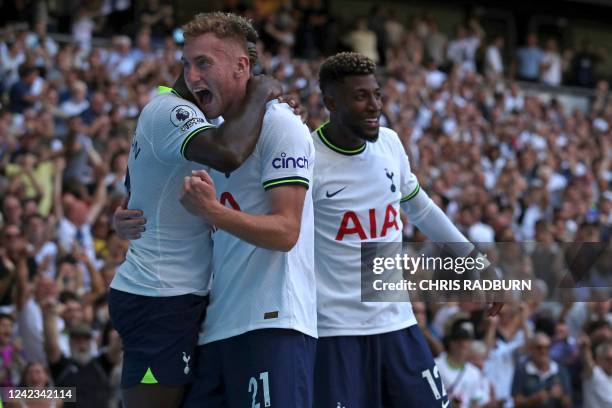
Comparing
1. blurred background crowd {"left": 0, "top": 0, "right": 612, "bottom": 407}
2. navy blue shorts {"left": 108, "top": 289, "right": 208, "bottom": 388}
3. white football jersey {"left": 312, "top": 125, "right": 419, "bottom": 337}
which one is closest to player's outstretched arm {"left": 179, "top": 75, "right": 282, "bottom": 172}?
navy blue shorts {"left": 108, "top": 289, "right": 208, "bottom": 388}

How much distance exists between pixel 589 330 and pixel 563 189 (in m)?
6.27

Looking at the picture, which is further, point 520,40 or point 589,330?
point 520,40

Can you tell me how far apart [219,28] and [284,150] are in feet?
1.90

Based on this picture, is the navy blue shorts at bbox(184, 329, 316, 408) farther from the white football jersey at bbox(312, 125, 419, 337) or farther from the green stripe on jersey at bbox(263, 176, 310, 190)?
the white football jersey at bbox(312, 125, 419, 337)

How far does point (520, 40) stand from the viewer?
28.8 meters

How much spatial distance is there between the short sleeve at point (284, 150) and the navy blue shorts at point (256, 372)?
0.62 meters

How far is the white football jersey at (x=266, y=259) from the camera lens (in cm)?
438

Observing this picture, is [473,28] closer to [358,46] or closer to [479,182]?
[358,46]

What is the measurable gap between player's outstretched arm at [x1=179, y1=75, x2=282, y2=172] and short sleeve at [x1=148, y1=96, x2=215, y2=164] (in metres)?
0.04

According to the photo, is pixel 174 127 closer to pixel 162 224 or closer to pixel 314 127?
pixel 162 224

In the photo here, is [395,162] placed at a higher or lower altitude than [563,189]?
lower

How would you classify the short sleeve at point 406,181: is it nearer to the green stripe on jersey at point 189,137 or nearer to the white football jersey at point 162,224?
the white football jersey at point 162,224

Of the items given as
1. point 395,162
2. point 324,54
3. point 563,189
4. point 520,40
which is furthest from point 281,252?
point 520,40

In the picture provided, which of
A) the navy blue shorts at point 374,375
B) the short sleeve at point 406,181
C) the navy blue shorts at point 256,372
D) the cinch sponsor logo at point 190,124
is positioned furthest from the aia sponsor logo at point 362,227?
the cinch sponsor logo at point 190,124
